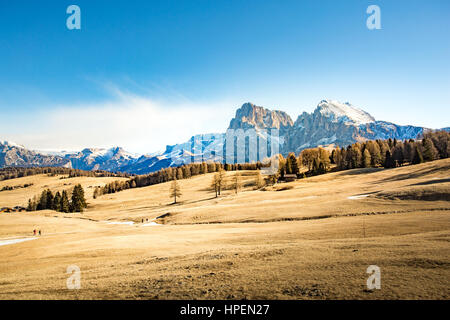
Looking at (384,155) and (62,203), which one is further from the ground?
(384,155)

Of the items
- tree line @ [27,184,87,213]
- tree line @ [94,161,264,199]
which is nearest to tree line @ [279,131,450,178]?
tree line @ [94,161,264,199]

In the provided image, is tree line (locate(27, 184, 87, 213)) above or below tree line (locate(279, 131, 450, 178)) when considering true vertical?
below

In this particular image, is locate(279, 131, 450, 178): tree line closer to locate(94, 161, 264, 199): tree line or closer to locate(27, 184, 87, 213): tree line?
locate(94, 161, 264, 199): tree line

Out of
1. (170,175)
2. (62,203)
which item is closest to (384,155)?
(170,175)

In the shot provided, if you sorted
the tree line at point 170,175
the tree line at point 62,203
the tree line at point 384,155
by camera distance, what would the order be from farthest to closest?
1. the tree line at point 170,175
2. the tree line at point 62,203
3. the tree line at point 384,155

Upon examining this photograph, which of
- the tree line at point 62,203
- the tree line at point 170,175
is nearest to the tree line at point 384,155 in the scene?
the tree line at point 170,175

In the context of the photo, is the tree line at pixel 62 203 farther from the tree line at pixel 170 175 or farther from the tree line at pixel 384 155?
the tree line at pixel 384 155

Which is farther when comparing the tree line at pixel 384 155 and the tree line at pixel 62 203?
the tree line at pixel 62 203

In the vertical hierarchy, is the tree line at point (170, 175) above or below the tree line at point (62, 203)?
above

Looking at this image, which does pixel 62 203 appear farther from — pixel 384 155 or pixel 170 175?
pixel 384 155

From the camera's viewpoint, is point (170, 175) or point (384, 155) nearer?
point (384, 155)
